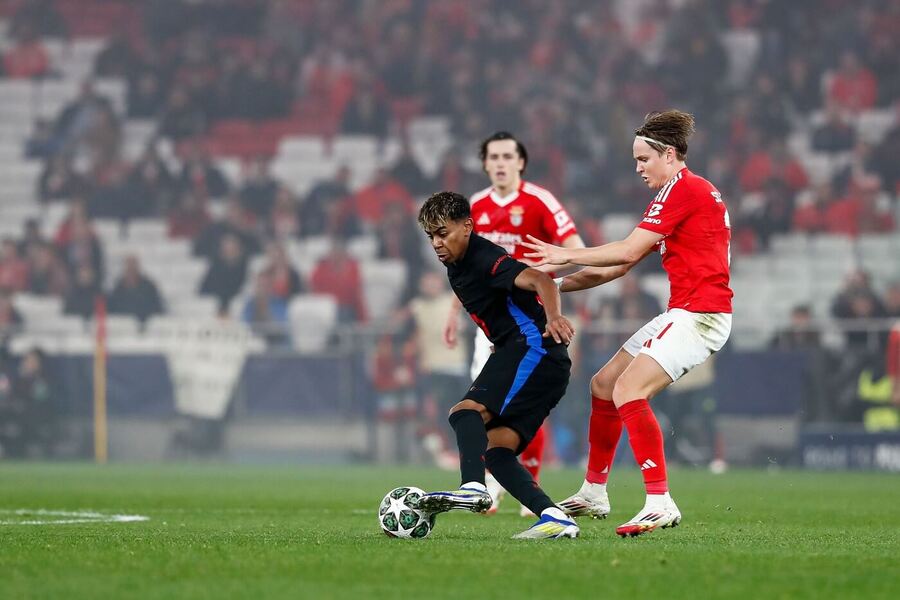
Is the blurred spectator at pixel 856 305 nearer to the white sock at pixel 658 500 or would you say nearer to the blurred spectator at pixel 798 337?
the blurred spectator at pixel 798 337

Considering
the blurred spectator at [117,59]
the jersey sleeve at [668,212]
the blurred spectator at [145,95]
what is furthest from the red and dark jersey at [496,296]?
the blurred spectator at [117,59]

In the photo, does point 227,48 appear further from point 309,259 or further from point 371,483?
point 371,483

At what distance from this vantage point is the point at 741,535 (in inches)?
285

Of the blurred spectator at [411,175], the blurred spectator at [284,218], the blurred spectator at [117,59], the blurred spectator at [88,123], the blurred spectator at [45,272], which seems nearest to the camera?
the blurred spectator at [45,272]

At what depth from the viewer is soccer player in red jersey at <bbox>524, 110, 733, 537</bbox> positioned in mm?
7055

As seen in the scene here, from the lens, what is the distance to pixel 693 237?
7.22 m

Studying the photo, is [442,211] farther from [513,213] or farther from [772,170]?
[772,170]

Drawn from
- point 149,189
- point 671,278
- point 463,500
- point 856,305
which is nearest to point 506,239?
point 671,278

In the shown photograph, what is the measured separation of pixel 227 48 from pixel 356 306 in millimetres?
7638

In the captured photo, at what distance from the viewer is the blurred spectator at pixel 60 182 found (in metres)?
24.6

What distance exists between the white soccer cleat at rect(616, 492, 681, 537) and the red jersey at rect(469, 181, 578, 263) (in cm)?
273

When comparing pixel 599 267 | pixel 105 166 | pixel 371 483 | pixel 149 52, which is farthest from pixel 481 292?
pixel 149 52

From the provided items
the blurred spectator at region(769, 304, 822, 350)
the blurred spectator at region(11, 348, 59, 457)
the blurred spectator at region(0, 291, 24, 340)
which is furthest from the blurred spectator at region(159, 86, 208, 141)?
the blurred spectator at region(769, 304, 822, 350)

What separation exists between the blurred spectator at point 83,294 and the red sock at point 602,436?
1527 cm
